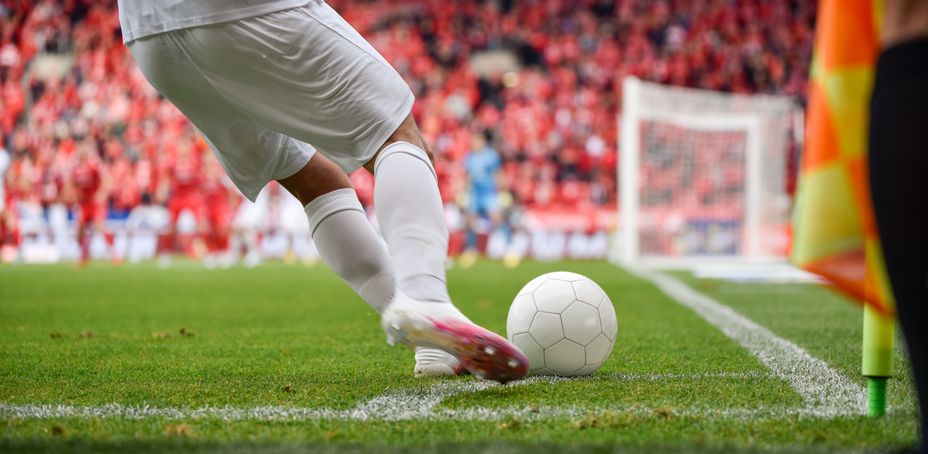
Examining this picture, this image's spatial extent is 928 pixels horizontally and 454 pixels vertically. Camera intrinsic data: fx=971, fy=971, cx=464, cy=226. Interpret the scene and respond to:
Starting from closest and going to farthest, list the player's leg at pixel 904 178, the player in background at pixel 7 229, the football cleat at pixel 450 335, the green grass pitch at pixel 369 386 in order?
the player's leg at pixel 904 178 → the green grass pitch at pixel 369 386 → the football cleat at pixel 450 335 → the player in background at pixel 7 229

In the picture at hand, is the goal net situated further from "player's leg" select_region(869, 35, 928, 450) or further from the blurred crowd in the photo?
"player's leg" select_region(869, 35, 928, 450)

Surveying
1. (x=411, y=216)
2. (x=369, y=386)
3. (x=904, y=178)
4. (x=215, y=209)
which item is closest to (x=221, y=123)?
(x=411, y=216)

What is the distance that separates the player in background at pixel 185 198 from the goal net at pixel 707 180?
6.82 meters

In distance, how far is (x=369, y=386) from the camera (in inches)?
111

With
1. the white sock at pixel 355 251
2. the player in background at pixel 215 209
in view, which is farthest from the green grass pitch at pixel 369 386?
the player in background at pixel 215 209

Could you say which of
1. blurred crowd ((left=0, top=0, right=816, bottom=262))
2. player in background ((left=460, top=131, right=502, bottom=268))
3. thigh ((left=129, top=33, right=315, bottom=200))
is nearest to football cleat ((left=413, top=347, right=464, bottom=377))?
thigh ((left=129, top=33, right=315, bottom=200))

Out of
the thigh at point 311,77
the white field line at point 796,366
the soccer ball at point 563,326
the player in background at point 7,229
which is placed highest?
the thigh at point 311,77

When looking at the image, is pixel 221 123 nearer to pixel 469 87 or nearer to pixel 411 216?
pixel 411 216

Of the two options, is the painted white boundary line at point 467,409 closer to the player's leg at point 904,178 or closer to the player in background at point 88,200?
the player's leg at point 904,178

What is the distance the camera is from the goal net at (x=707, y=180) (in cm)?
1345

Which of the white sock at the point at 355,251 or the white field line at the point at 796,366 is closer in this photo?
the white field line at the point at 796,366

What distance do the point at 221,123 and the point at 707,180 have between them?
1188 cm

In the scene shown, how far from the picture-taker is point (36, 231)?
676 inches

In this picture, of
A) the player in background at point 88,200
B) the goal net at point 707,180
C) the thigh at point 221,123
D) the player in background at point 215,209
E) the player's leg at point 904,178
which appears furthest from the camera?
the player in background at point 215,209
